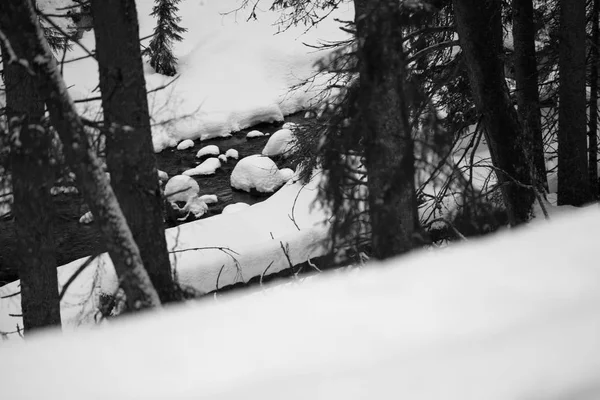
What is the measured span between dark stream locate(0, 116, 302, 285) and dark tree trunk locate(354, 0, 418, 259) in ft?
8.10

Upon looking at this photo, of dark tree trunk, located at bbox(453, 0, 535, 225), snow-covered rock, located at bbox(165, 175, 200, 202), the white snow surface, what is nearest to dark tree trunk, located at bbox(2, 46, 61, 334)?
dark tree trunk, located at bbox(453, 0, 535, 225)

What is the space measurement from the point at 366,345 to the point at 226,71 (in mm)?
22982

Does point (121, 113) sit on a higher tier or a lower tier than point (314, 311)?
higher

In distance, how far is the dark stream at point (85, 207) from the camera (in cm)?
923

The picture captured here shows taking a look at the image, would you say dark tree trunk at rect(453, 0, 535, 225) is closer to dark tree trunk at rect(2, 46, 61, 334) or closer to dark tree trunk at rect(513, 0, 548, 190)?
dark tree trunk at rect(513, 0, 548, 190)

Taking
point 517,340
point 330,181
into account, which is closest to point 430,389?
point 517,340

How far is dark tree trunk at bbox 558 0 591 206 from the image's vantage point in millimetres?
6273

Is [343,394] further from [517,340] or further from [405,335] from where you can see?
[517,340]

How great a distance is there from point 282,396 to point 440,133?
3.49m

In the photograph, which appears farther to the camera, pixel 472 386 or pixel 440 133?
pixel 440 133

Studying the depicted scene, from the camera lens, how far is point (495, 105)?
18.9ft

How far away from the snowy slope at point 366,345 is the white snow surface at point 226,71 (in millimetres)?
17050

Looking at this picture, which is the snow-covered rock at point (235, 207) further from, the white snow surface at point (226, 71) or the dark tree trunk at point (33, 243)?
the dark tree trunk at point (33, 243)

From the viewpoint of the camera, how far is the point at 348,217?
4371mm
